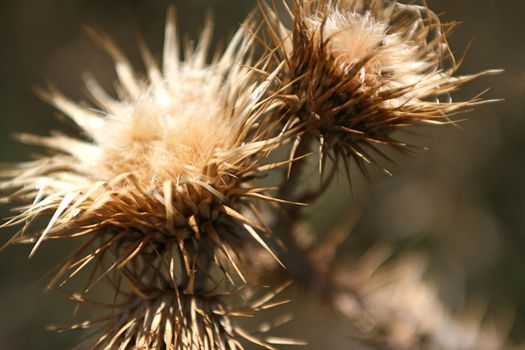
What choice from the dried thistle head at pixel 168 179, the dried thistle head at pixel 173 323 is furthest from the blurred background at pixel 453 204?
the dried thistle head at pixel 168 179

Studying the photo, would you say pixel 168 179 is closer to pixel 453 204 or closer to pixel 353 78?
pixel 353 78

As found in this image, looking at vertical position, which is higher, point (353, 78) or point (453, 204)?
point (353, 78)

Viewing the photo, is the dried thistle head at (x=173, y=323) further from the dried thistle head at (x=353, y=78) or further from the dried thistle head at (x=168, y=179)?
the dried thistle head at (x=353, y=78)

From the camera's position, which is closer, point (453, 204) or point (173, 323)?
point (173, 323)

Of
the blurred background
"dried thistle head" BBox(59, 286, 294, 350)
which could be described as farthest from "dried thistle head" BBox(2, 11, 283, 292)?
the blurred background

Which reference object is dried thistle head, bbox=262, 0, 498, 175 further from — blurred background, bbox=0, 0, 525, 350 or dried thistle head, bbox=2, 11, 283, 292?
blurred background, bbox=0, 0, 525, 350

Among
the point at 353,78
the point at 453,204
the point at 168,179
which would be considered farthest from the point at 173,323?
the point at 453,204
